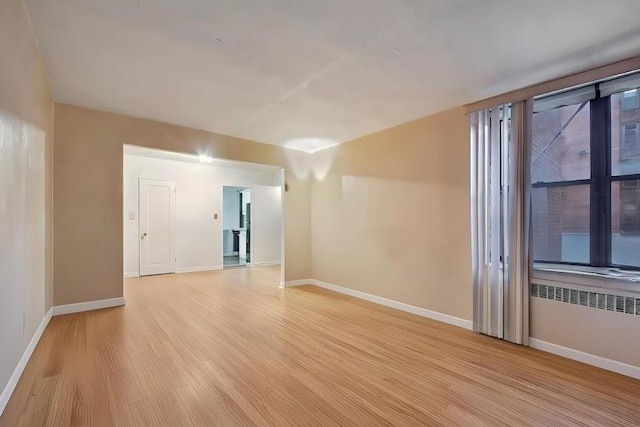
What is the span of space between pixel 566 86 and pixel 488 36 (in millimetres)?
1188

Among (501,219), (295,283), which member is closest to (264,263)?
(295,283)

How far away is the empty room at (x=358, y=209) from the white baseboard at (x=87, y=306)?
0.02 metres

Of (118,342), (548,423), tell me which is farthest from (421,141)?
(118,342)

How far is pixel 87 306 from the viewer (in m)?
4.00

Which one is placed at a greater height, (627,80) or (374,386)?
(627,80)

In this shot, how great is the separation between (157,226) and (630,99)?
790 cm

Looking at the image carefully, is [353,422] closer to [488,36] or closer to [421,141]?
[488,36]

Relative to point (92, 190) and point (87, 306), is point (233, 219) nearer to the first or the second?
point (92, 190)

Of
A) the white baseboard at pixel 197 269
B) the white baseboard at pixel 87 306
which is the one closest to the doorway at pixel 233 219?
the white baseboard at pixel 197 269

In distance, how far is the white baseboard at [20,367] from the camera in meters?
1.96

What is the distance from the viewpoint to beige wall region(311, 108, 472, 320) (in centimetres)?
363

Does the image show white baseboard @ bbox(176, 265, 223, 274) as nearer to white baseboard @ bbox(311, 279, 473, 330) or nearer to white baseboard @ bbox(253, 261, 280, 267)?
white baseboard @ bbox(253, 261, 280, 267)

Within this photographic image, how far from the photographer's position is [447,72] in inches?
111

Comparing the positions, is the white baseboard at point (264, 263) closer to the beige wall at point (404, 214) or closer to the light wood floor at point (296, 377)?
the beige wall at point (404, 214)
